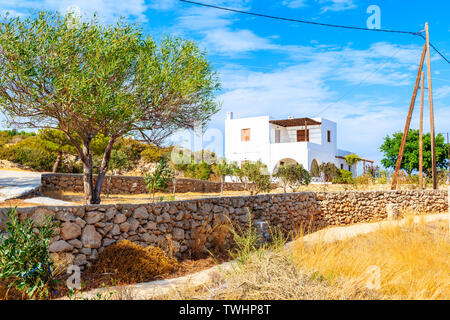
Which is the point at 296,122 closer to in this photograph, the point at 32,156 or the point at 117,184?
the point at 117,184

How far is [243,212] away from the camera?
9.78 metres

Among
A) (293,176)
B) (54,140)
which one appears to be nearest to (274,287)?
(293,176)

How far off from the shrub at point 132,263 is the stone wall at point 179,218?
18 cm

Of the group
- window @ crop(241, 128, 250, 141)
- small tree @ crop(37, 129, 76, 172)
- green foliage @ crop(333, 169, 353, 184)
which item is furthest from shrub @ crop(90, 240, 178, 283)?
window @ crop(241, 128, 250, 141)

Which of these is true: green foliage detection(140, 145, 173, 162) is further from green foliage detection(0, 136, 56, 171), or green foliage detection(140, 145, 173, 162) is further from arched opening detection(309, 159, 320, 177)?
arched opening detection(309, 159, 320, 177)

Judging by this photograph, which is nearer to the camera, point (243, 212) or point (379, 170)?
point (243, 212)

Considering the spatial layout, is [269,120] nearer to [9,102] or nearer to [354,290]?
[9,102]

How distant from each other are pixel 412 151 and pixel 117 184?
26.9 m

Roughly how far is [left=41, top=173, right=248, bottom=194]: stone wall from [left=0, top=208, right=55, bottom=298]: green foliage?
1253 cm

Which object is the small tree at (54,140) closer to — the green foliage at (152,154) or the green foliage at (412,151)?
the green foliage at (152,154)

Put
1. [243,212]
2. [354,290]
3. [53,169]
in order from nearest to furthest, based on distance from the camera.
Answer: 1. [354,290]
2. [243,212]
3. [53,169]

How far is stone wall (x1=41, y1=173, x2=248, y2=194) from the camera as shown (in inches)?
675

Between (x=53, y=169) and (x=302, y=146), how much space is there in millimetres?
18757
